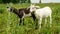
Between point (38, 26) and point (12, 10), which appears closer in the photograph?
A: point (38, 26)

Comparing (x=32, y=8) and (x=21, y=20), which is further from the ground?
(x=32, y=8)

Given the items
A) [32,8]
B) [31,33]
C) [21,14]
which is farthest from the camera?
[21,14]

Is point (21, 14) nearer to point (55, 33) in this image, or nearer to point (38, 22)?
point (38, 22)

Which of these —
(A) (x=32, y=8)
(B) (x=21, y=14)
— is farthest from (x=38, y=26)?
(B) (x=21, y=14)

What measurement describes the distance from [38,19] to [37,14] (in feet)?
0.81

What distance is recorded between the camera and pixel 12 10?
11.5 metres

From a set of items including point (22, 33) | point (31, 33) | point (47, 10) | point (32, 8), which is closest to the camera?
point (22, 33)

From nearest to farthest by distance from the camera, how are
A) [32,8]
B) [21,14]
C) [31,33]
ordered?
[31,33], [32,8], [21,14]

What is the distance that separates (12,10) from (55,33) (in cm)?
390

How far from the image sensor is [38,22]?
1005 cm

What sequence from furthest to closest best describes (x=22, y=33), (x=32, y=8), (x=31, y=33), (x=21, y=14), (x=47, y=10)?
(x=21, y=14)
(x=47, y=10)
(x=32, y=8)
(x=31, y=33)
(x=22, y=33)

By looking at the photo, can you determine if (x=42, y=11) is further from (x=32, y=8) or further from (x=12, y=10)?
(x=12, y=10)

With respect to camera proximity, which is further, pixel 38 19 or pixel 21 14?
pixel 21 14

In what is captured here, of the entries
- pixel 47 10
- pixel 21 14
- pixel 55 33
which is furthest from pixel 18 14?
pixel 55 33
